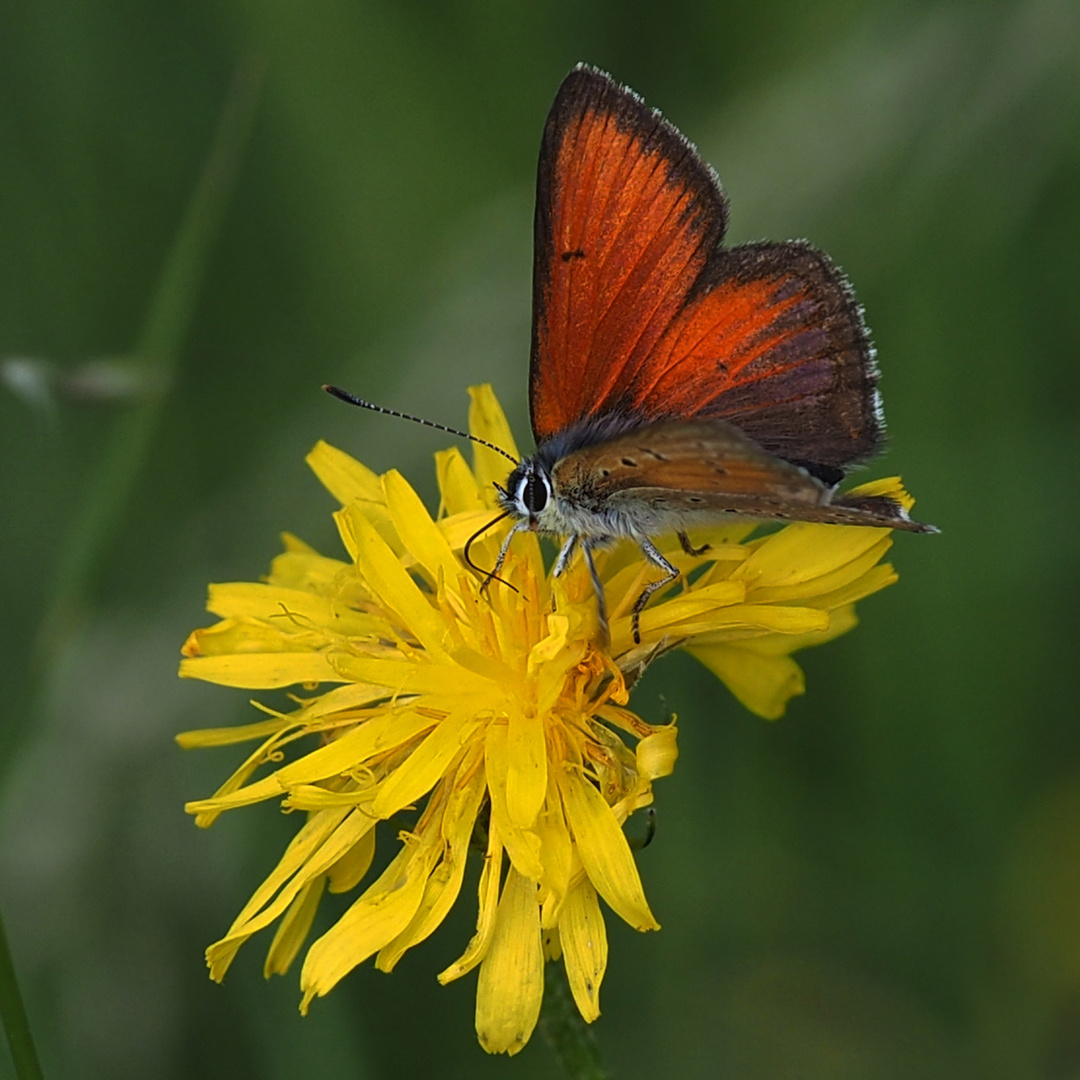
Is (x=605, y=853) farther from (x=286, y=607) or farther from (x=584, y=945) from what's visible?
(x=286, y=607)

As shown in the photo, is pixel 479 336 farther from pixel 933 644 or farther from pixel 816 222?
pixel 933 644

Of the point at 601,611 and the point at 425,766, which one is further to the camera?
the point at 601,611

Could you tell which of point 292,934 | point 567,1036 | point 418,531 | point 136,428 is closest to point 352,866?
point 292,934

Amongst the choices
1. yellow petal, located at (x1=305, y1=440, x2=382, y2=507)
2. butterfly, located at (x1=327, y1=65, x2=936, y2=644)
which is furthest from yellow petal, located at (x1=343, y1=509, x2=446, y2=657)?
yellow petal, located at (x1=305, y1=440, x2=382, y2=507)

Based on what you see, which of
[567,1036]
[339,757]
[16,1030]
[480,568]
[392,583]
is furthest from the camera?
[480,568]

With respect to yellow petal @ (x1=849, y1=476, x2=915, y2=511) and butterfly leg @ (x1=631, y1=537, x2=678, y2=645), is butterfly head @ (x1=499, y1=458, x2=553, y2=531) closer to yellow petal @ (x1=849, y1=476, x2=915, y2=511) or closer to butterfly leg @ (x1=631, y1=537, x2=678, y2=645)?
butterfly leg @ (x1=631, y1=537, x2=678, y2=645)

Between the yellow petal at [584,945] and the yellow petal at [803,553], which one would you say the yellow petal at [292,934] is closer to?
Result: the yellow petal at [584,945]

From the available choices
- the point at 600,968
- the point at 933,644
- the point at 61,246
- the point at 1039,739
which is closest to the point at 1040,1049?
the point at 1039,739
